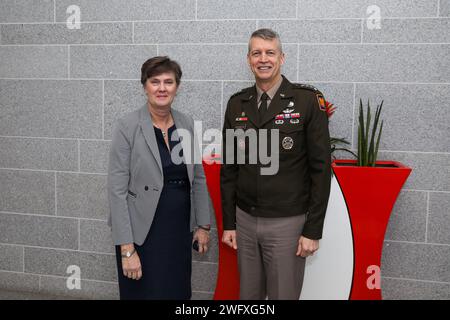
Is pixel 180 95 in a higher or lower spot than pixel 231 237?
higher

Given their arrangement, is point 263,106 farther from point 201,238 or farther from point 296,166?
point 201,238

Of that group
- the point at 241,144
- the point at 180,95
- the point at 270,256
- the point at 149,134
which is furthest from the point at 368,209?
the point at 180,95

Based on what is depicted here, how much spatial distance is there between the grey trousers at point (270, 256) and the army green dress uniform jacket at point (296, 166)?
0.04 metres

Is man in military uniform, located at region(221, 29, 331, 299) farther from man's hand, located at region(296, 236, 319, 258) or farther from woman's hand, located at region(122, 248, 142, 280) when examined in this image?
woman's hand, located at region(122, 248, 142, 280)

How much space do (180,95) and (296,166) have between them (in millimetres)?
1110

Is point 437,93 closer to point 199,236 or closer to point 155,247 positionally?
point 199,236

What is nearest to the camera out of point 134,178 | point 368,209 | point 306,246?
point 306,246

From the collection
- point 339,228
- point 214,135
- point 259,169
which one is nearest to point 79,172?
point 214,135

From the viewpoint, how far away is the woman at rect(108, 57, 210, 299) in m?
1.86

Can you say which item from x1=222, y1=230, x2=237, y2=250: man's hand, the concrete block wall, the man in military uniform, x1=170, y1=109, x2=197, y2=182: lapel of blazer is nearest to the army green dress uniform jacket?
the man in military uniform

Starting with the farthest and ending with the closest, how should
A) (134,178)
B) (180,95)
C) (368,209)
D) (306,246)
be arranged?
(180,95), (368,209), (134,178), (306,246)

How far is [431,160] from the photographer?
2.41 metres

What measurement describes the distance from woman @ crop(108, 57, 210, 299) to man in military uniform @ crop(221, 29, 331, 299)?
0.99 ft

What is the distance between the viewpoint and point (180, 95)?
2.66 m
